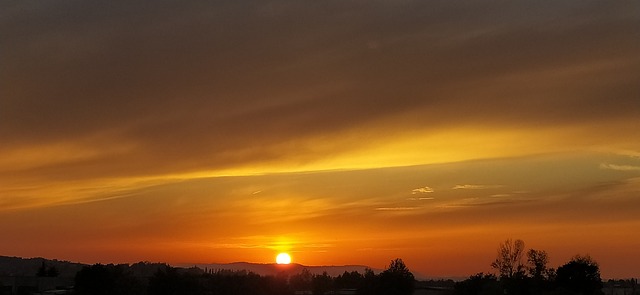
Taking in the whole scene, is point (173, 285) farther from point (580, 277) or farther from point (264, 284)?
point (580, 277)

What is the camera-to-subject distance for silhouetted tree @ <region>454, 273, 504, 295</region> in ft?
354

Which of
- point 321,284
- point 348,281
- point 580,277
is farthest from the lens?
point 348,281

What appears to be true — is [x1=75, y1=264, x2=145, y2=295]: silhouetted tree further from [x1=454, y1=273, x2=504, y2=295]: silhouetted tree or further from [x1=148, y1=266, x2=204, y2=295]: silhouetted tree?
[x1=454, y1=273, x2=504, y2=295]: silhouetted tree

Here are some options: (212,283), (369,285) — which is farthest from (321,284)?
(212,283)

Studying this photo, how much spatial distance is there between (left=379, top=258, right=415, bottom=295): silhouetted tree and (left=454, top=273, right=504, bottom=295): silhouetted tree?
23.1ft

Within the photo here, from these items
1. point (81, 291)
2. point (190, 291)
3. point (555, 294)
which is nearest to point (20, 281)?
point (81, 291)

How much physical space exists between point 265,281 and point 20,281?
39828mm

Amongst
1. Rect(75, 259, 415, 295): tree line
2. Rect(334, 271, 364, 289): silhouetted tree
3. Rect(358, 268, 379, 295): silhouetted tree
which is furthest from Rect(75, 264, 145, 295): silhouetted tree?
Rect(334, 271, 364, 289): silhouetted tree

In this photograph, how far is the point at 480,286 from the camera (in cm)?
11581

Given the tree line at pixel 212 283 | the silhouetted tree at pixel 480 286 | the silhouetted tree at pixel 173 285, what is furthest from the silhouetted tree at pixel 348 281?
the silhouetted tree at pixel 173 285

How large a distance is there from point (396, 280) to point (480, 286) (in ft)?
39.8

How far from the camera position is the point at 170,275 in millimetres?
111000

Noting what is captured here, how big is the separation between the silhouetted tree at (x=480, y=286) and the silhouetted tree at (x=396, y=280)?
7.03 metres

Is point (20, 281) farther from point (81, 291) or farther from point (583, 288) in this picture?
point (583, 288)
